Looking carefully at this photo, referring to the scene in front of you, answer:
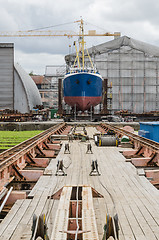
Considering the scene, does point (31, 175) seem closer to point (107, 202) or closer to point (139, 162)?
point (107, 202)

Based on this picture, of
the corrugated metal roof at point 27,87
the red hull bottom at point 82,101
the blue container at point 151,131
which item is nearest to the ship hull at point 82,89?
the red hull bottom at point 82,101

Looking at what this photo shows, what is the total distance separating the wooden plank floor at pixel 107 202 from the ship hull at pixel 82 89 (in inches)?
848

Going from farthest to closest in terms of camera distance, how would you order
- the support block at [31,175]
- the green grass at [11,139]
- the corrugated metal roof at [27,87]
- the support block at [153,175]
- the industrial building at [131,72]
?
the industrial building at [131,72] → the corrugated metal roof at [27,87] → the green grass at [11,139] → the support block at [153,175] → the support block at [31,175]

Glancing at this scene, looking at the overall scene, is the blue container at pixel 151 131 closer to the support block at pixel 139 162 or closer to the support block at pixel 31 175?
the support block at pixel 139 162

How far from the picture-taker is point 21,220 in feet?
12.9

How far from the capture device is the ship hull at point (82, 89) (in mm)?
29172

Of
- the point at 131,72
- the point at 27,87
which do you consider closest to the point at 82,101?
the point at 131,72

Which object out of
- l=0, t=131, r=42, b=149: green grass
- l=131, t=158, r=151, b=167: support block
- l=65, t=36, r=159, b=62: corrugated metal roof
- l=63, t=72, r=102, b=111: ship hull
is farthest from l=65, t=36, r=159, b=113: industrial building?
l=131, t=158, r=151, b=167: support block

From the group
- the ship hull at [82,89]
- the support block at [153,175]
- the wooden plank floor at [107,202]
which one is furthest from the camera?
the ship hull at [82,89]

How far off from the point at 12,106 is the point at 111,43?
22.8 metres

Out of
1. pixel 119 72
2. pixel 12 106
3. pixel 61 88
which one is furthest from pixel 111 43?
pixel 12 106

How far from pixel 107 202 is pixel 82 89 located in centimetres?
2498

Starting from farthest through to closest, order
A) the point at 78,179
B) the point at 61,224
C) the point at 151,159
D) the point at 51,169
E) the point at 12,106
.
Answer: the point at 12,106 → the point at 151,159 → the point at 51,169 → the point at 78,179 → the point at 61,224

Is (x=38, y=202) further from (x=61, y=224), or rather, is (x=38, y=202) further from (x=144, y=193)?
(x=144, y=193)
